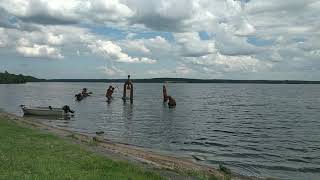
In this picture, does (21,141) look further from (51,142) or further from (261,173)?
(261,173)

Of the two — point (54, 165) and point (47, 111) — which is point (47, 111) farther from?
point (54, 165)

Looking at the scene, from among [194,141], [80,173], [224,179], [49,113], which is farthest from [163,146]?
[49,113]

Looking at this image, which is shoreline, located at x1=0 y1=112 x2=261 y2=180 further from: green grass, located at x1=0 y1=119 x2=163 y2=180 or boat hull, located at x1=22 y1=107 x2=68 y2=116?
boat hull, located at x1=22 y1=107 x2=68 y2=116

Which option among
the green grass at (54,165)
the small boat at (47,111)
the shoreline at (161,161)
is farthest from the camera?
the small boat at (47,111)

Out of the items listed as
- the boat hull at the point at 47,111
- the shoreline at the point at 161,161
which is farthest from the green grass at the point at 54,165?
the boat hull at the point at 47,111

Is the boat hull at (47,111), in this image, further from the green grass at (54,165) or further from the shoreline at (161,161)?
the green grass at (54,165)

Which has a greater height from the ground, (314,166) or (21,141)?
Result: (21,141)

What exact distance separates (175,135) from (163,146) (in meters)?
6.35

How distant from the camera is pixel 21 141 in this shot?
63.2 ft

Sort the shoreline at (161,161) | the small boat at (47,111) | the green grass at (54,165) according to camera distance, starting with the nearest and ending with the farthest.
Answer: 1. the green grass at (54,165)
2. the shoreline at (161,161)
3. the small boat at (47,111)

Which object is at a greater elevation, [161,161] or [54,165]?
[54,165]

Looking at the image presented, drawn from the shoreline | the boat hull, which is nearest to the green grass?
the shoreline

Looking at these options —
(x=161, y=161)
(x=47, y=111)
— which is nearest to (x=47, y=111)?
(x=47, y=111)

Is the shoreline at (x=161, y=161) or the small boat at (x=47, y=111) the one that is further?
the small boat at (x=47, y=111)
